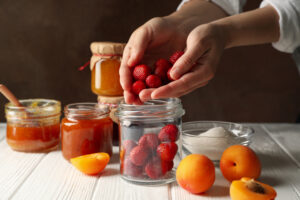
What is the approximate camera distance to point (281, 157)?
119cm

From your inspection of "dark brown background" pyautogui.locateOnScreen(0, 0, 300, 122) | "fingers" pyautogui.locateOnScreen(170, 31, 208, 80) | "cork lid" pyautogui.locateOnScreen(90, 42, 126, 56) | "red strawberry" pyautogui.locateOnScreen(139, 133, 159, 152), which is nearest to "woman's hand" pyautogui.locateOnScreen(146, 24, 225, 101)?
"fingers" pyautogui.locateOnScreen(170, 31, 208, 80)

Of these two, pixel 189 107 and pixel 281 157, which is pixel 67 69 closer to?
pixel 189 107

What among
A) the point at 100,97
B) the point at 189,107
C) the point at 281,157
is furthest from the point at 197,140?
the point at 189,107

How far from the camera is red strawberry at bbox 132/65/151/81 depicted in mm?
1037

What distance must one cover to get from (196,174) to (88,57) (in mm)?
1115

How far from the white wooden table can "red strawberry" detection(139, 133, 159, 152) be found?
0.34 feet

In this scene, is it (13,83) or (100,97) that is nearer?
(100,97)

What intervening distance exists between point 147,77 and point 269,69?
1.07 meters

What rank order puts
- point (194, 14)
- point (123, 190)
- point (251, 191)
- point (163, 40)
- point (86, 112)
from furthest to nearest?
1. point (194, 14)
2. point (163, 40)
3. point (86, 112)
4. point (123, 190)
5. point (251, 191)

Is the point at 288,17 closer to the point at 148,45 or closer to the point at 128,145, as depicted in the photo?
the point at 148,45

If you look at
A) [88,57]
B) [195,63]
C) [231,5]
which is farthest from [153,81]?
[88,57]

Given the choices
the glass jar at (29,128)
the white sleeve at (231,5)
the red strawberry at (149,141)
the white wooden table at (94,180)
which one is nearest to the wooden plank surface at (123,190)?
the white wooden table at (94,180)

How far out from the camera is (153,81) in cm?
102

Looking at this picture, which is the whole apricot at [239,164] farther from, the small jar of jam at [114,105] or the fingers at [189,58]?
the small jar of jam at [114,105]
